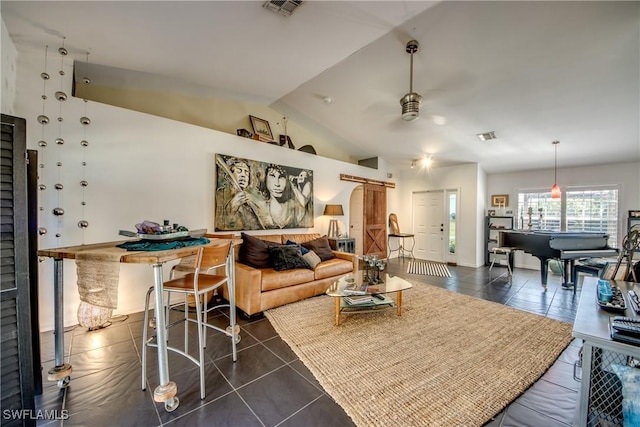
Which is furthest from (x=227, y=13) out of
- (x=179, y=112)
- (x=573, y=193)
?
(x=573, y=193)

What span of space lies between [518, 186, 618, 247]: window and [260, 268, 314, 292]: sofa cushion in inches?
212

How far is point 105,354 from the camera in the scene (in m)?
2.16

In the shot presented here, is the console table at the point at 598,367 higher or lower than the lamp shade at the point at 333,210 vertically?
lower

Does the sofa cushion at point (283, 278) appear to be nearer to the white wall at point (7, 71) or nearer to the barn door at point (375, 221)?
the white wall at point (7, 71)

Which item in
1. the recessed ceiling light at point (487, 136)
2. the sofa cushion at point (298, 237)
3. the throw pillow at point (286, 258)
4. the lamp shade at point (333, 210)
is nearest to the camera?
the throw pillow at point (286, 258)

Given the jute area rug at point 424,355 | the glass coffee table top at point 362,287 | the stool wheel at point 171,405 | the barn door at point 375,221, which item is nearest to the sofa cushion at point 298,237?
the jute area rug at point 424,355

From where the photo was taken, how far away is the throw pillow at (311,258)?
3.54 meters

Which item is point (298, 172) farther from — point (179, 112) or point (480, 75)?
point (480, 75)

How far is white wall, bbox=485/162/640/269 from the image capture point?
4727 mm

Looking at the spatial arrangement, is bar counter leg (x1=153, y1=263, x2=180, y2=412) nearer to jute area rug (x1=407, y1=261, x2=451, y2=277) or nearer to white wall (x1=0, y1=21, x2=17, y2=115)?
white wall (x1=0, y1=21, x2=17, y2=115)

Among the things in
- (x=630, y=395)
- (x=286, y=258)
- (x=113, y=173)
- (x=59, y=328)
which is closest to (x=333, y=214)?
(x=286, y=258)

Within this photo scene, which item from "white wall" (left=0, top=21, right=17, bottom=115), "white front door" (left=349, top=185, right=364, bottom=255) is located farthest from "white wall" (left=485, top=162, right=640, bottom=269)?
"white wall" (left=0, top=21, right=17, bottom=115)

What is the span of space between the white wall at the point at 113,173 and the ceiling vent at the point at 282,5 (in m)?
2.07

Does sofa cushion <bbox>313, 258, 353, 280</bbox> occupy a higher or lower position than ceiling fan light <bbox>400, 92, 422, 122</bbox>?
lower
